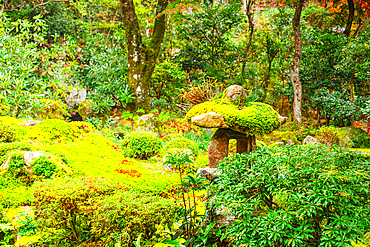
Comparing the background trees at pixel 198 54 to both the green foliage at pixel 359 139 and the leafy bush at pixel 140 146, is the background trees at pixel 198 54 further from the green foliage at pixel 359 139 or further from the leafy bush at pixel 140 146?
the leafy bush at pixel 140 146

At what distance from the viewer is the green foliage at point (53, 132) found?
5.05 m

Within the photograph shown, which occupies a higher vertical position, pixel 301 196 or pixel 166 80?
pixel 166 80

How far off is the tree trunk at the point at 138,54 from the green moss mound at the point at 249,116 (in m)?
5.27

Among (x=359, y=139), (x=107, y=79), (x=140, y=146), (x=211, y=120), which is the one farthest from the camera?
(x=107, y=79)

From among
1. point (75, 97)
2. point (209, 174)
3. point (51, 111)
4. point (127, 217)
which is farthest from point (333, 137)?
point (75, 97)

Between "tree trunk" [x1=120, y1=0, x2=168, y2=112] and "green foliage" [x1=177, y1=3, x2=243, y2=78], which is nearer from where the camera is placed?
"tree trunk" [x1=120, y1=0, x2=168, y2=112]

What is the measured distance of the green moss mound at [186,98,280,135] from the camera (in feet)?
10.4

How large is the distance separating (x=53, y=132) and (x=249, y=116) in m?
4.26

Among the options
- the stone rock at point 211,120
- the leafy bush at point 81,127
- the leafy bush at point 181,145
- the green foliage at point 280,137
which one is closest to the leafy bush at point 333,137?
the green foliage at point 280,137

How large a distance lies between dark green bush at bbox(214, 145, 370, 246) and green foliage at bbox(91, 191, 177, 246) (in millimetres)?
557

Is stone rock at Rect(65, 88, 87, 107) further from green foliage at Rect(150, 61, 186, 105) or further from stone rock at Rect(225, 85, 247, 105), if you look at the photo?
stone rock at Rect(225, 85, 247, 105)

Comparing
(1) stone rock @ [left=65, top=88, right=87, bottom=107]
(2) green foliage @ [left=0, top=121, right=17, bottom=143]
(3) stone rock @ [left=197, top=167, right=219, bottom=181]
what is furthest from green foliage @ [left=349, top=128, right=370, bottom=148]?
(1) stone rock @ [left=65, top=88, right=87, bottom=107]

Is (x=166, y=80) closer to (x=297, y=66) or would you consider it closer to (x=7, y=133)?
(x=297, y=66)

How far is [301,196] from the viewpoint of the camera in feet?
6.08
